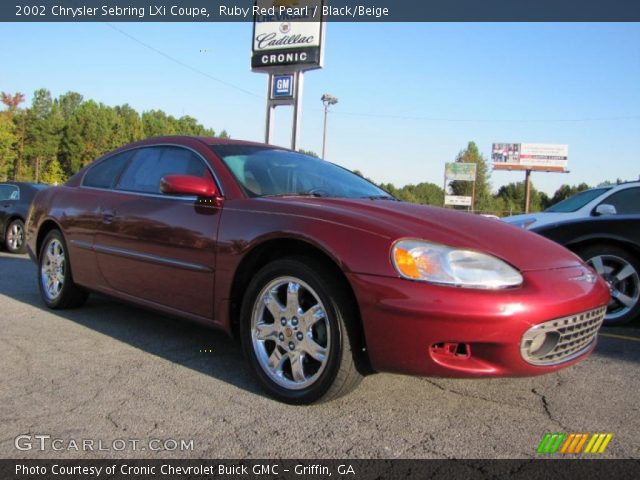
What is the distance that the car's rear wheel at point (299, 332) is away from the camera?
259 cm

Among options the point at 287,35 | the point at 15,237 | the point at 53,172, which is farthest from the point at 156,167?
the point at 53,172

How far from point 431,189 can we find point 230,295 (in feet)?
346

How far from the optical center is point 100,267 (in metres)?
4.08

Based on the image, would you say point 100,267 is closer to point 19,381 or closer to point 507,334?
point 19,381

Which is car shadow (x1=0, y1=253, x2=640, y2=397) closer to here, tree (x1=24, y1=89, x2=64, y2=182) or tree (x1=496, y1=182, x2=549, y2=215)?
tree (x1=24, y1=89, x2=64, y2=182)

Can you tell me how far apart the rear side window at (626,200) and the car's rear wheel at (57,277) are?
5.85m

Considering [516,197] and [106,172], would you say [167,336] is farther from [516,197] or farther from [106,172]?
[516,197]

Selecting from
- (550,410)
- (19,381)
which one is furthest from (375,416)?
(19,381)

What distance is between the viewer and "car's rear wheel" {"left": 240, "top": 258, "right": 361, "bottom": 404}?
2.59 m

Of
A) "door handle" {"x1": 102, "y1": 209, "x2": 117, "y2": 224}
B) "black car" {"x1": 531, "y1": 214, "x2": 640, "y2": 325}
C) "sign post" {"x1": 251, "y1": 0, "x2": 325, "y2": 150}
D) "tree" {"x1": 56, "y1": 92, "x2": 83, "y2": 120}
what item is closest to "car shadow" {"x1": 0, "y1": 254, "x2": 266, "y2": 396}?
"door handle" {"x1": 102, "y1": 209, "x2": 117, "y2": 224}

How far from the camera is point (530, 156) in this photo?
6112 centimetres

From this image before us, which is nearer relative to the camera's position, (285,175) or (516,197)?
(285,175)

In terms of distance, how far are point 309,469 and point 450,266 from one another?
1.07 meters

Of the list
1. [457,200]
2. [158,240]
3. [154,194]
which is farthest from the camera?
[457,200]
